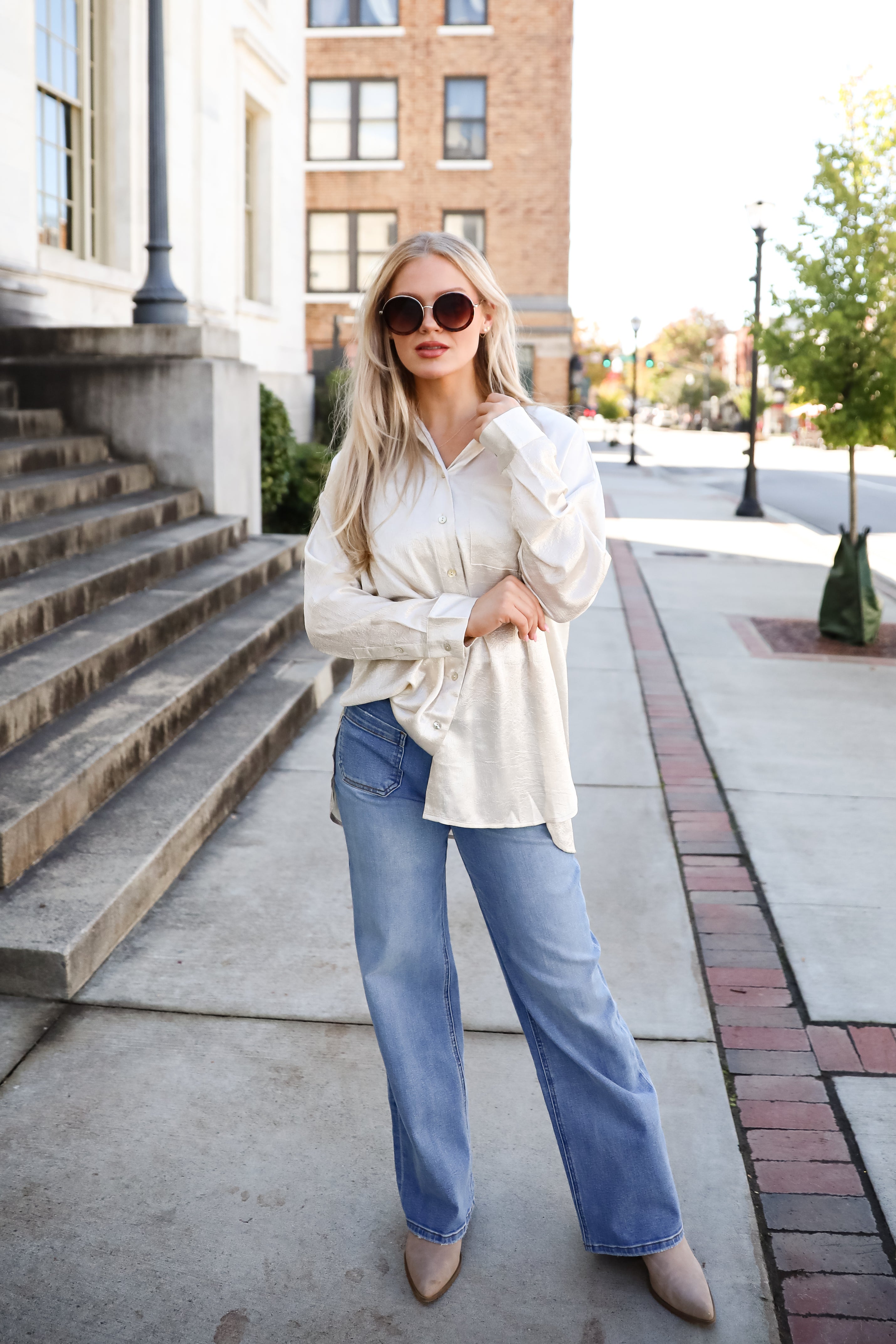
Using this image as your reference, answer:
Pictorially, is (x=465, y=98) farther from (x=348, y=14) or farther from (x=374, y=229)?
(x=374, y=229)

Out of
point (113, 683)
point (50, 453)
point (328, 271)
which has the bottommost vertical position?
point (113, 683)

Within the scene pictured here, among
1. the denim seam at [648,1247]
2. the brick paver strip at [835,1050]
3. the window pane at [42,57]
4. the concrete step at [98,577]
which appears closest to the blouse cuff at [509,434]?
the denim seam at [648,1247]

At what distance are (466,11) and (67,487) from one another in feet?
93.0

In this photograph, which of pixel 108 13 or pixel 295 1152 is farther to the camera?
pixel 108 13

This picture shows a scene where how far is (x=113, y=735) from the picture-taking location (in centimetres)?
474

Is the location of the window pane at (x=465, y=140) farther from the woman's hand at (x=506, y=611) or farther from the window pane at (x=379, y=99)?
the woman's hand at (x=506, y=611)

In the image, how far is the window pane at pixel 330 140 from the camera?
31.5m

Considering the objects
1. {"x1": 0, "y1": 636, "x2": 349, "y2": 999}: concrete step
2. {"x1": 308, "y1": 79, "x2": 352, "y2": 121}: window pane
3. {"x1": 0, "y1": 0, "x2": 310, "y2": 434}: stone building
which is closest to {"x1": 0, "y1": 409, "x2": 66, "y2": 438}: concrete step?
{"x1": 0, "y1": 0, "x2": 310, "y2": 434}: stone building

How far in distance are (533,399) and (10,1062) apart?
2095 millimetres

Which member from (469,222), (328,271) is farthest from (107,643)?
(469,222)

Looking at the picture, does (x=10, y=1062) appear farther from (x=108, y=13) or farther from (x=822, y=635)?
(x=108, y=13)

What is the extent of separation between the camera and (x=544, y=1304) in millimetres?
2400

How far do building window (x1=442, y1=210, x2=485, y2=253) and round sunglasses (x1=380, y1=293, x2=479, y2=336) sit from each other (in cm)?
3068

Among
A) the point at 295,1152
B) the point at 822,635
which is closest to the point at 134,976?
the point at 295,1152
